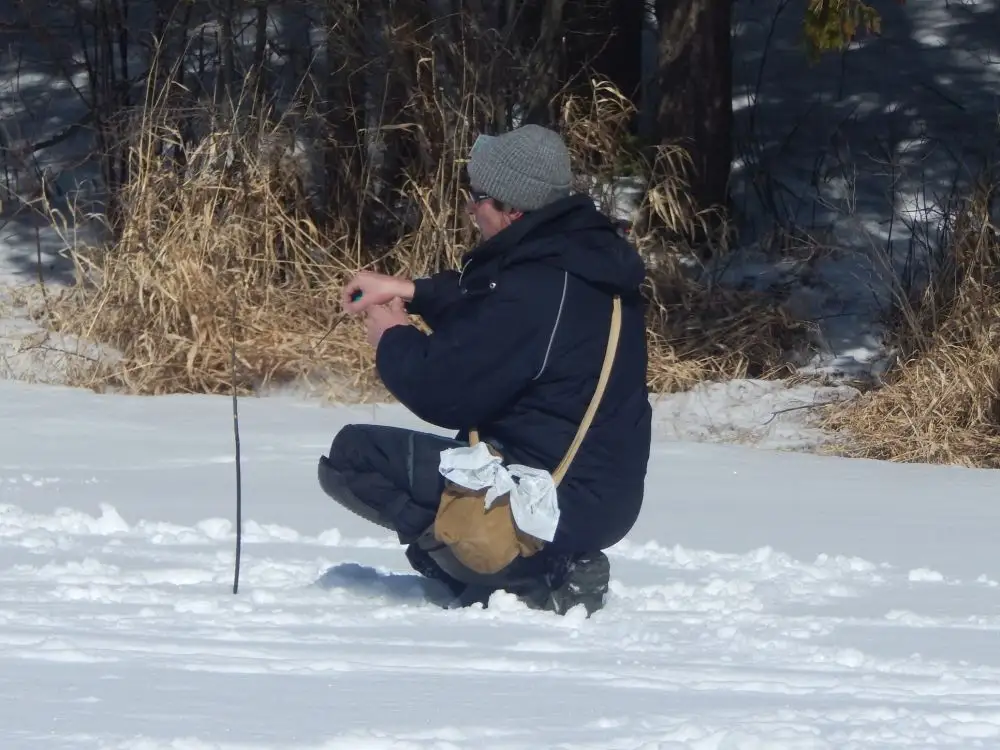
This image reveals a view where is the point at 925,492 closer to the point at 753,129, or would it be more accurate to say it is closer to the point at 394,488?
the point at 394,488

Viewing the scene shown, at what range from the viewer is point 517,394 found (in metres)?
3.61

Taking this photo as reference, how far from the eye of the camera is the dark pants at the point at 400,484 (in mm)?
3721

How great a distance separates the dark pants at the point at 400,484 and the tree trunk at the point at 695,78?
5774mm

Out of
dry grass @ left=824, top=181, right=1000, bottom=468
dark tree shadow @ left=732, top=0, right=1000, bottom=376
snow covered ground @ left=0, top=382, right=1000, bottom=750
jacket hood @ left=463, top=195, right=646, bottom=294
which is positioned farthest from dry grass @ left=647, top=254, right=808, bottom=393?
jacket hood @ left=463, top=195, right=646, bottom=294

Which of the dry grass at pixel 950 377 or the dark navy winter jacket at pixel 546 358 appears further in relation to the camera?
the dry grass at pixel 950 377

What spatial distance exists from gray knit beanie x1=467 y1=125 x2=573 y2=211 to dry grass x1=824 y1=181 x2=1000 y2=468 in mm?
3687

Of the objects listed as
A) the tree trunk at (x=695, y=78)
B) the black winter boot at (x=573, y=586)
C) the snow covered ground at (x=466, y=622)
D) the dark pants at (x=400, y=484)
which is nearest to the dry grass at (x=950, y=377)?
the snow covered ground at (x=466, y=622)

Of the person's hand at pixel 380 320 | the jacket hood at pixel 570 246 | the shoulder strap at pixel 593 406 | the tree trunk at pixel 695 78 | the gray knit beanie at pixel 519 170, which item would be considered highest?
the gray knit beanie at pixel 519 170

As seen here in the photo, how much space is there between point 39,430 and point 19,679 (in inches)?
141

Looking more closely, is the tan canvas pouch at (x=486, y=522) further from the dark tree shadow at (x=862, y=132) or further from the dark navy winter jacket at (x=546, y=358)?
the dark tree shadow at (x=862, y=132)

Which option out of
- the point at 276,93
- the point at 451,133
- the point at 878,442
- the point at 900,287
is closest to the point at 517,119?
the point at 451,133

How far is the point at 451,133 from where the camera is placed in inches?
326

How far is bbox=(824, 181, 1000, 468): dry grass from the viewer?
6.93 metres

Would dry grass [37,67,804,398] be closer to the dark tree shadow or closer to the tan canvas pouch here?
the dark tree shadow
